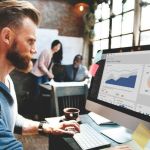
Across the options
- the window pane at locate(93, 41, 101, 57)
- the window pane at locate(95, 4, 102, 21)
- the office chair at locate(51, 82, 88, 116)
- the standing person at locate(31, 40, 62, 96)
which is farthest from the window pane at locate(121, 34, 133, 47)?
the office chair at locate(51, 82, 88, 116)

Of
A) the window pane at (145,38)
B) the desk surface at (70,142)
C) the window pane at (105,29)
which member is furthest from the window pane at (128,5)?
the desk surface at (70,142)

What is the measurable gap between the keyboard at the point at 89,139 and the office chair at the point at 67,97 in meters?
0.74

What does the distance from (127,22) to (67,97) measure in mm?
2681

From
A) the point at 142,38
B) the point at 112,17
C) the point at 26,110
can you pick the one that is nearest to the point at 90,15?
the point at 112,17

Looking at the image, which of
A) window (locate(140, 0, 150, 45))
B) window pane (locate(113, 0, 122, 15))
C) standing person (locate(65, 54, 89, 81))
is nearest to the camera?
window (locate(140, 0, 150, 45))

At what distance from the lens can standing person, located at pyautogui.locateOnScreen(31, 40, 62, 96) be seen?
192 inches

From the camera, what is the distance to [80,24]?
605 centimetres

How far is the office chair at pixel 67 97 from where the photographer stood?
1970 mm

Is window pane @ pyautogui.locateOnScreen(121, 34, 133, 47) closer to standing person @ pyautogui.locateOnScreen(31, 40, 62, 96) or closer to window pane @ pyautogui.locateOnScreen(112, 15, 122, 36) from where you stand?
window pane @ pyautogui.locateOnScreen(112, 15, 122, 36)

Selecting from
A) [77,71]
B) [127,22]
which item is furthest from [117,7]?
[77,71]

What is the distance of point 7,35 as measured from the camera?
3.61ft

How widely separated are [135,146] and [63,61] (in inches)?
188

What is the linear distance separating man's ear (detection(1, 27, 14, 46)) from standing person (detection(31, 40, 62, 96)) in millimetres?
3767

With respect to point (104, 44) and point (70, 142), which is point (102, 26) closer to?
point (104, 44)
